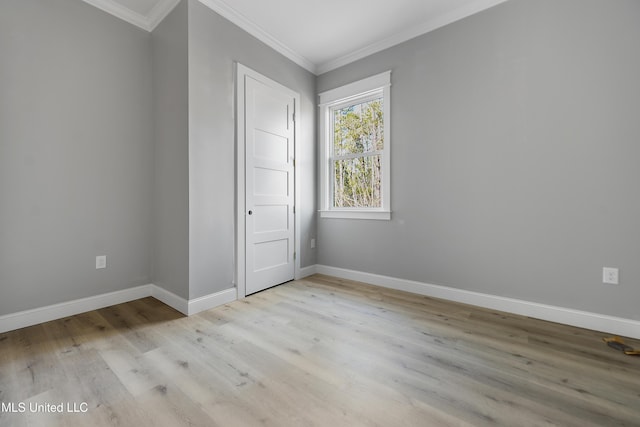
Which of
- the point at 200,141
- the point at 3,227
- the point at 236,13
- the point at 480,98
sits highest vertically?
the point at 236,13

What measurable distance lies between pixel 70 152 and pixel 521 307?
3995 mm

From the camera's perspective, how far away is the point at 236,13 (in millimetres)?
2621

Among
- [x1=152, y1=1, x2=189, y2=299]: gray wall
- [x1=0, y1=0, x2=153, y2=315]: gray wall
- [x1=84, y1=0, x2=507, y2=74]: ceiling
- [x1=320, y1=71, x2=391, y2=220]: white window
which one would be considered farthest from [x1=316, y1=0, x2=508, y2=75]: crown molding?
[x1=0, y1=0, x2=153, y2=315]: gray wall

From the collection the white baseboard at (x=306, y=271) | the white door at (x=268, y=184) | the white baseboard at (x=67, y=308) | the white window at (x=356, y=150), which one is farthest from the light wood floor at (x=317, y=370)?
the white window at (x=356, y=150)

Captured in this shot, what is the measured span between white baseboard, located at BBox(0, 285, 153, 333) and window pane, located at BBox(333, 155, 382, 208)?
2.37 meters

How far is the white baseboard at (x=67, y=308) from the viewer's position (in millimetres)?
2020

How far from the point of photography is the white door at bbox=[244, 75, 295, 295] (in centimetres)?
281

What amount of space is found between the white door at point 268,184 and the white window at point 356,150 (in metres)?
0.52

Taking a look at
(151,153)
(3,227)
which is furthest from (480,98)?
(3,227)

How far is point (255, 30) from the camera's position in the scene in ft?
9.30

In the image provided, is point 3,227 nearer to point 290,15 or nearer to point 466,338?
point 290,15

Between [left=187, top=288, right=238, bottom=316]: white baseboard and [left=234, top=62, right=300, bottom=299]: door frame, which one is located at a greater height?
[left=234, top=62, right=300, bottom=299]: door frame

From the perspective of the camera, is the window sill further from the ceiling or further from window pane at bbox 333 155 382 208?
the ceiling

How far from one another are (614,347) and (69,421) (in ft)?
10.0
